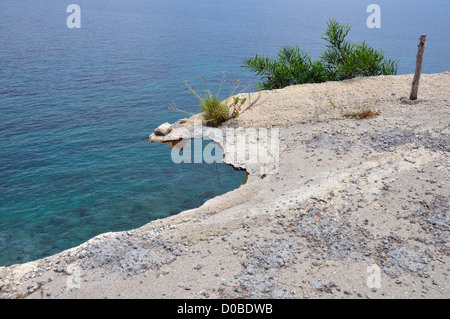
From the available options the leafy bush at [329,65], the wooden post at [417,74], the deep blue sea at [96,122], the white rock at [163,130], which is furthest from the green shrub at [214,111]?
the wooden post at [417,74]

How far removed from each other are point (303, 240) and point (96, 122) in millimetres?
13228

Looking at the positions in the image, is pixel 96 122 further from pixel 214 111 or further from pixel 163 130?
pixel 214 111

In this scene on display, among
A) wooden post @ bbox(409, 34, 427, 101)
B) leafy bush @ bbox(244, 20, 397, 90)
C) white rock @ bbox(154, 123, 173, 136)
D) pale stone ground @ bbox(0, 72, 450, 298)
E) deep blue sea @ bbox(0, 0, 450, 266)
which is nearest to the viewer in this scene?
pale stone ground @ bbox(0, 72, 450, 298)

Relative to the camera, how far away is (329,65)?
19.2 meters

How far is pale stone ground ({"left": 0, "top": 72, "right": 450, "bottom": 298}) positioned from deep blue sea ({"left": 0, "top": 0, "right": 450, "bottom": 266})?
1.72m

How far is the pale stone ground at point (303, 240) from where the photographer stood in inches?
277

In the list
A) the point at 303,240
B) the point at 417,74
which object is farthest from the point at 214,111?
the point at 303,240

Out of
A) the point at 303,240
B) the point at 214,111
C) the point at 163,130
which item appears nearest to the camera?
the point at 303,240

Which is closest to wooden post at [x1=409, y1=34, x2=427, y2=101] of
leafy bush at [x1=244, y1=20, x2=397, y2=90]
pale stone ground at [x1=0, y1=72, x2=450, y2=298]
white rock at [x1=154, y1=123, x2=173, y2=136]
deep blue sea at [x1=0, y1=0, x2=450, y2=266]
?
leafy bush at [x1=244, y1=20, x2=397, y2=90]

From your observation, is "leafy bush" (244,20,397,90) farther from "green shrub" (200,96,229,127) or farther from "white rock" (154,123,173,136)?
"white rock" (154,123,173,136)

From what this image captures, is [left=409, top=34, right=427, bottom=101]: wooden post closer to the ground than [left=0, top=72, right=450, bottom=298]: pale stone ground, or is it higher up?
higher up

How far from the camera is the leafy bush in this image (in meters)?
18.5

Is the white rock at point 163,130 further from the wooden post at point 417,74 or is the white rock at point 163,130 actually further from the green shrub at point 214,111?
the wooden post at point 417,74
